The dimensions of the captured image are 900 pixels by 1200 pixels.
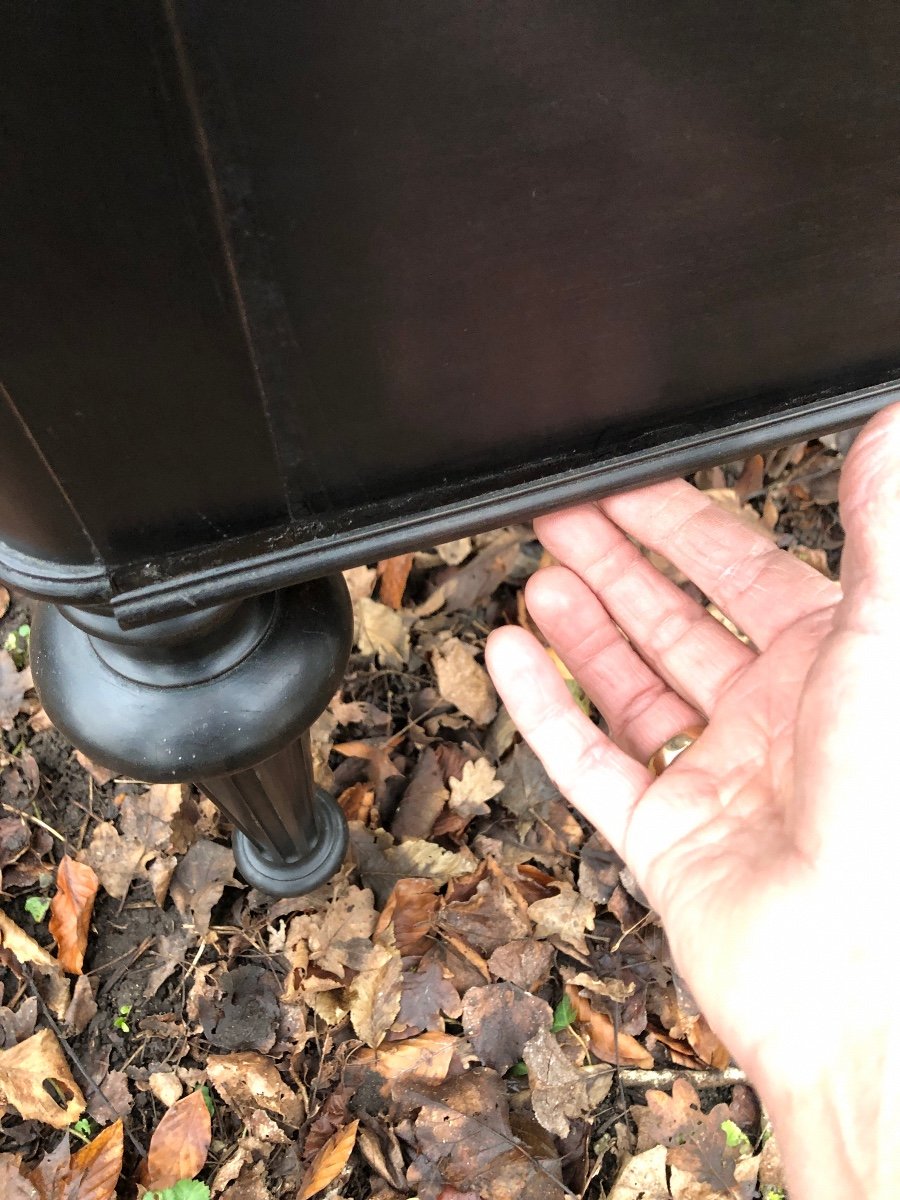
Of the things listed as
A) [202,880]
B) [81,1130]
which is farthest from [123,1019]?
[202,880]

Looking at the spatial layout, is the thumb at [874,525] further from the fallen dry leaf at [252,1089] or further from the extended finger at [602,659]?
the fallen dry leaf at [252,1089]

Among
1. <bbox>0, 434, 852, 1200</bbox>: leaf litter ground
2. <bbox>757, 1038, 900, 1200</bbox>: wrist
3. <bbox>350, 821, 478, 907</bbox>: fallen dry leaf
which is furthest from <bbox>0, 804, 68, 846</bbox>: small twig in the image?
<bbox>757, 1038, 900, 1200</bbox>: wrist

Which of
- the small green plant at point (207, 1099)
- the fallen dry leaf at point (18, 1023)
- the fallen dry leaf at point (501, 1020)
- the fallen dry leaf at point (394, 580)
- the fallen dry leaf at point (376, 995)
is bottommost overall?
the fallen dry leaf at point (501, 1020)

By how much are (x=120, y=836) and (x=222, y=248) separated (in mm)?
1675

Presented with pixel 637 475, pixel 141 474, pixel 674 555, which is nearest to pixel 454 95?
pixel 141 474

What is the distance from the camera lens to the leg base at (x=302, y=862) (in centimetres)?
183

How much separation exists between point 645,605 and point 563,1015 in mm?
899

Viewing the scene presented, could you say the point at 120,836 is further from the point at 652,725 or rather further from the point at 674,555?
the point at 674,555

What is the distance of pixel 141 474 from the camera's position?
77cm

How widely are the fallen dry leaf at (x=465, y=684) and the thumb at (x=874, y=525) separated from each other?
120cm

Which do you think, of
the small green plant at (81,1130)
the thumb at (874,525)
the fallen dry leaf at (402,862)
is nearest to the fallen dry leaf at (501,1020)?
the fallen dry leaf at (402,862)

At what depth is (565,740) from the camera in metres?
1.48

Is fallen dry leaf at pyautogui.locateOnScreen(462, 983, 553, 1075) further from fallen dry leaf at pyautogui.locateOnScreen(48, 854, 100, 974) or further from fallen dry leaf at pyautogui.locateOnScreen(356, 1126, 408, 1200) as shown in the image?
fallen dry leaf at pyautogui.locateOnScreen(48, 854, 100, 974)

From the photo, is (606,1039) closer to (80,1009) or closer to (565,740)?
(565,740)
